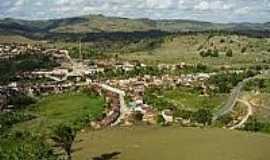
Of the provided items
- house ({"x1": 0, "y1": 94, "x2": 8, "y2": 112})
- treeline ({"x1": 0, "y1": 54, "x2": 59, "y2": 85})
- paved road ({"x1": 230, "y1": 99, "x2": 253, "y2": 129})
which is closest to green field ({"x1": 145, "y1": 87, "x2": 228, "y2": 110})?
paved road ({"x1": 230, "y1": 99, "x2": 253, "y2": 129})

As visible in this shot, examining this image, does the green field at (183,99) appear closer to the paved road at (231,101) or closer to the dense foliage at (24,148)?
the paved road at (231,101)

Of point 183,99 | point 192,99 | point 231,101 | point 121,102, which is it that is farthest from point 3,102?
point 231,101

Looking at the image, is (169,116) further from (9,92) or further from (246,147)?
(9,92)

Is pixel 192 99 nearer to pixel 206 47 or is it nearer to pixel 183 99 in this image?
pixel 183 99

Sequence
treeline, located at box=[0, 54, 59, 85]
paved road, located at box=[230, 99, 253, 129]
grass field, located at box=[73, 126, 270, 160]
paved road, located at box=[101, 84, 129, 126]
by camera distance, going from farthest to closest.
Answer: treeline, located at box=[0, 54, 59, 85]
paved road, located at box=[101, 84, 129, 126]
paved road, located at box=[230, 99, 253, 129]
grass field, located at box=[73, 126, 270, 160]

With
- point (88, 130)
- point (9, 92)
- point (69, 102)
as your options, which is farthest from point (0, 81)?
point (88, 130)

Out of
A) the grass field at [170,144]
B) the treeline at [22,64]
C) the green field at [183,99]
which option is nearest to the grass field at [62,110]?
the grass field at [170,144]

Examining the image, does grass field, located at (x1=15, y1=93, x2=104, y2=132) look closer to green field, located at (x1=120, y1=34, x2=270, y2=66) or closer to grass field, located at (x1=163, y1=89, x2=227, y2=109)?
grass field, located at (x1=163, y1=89, x2=227, y2=109)
